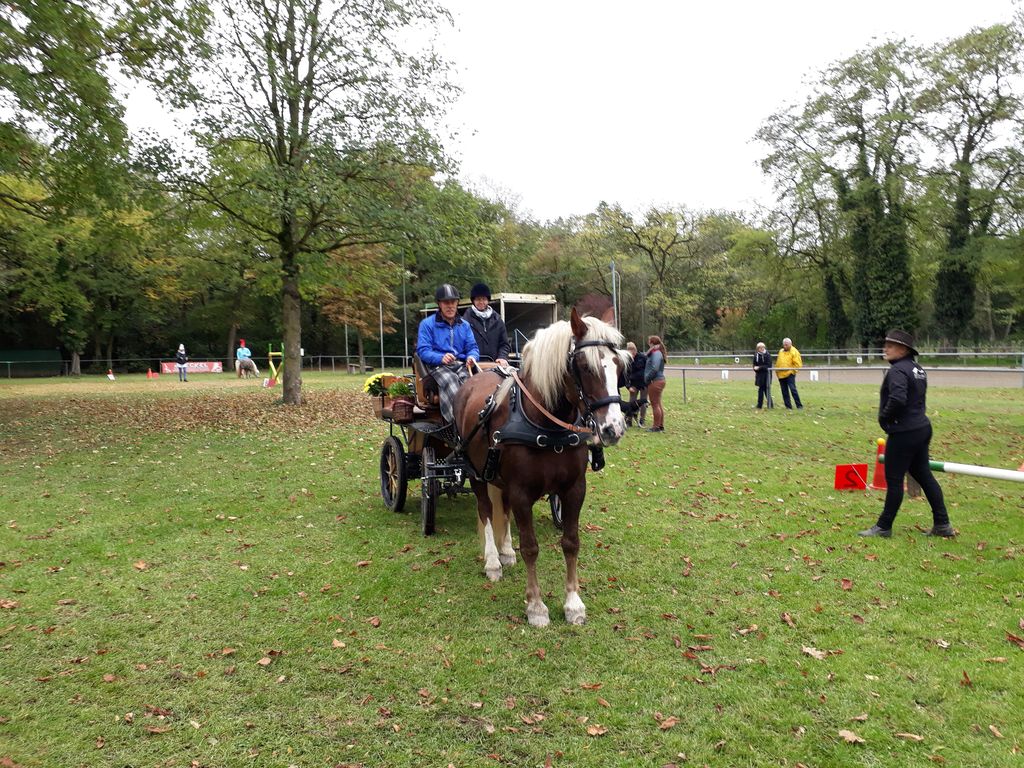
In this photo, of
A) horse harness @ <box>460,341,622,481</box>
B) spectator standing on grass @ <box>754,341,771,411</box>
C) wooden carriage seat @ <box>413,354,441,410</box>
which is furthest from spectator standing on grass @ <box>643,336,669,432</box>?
horse harness @ <box>460,341,622,481</box>

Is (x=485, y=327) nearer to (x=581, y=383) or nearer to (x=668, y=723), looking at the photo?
(x=581, y=383)

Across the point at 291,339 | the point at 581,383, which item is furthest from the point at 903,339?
the point at 291,339

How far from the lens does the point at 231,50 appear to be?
15188 mm

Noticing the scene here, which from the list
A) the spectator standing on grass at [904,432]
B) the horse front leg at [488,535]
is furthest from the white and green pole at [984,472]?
the horse front leg at [488,535]

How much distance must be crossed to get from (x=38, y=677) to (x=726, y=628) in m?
4.35

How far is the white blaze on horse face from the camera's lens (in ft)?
12.5

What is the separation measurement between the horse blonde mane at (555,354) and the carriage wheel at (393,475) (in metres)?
2.95

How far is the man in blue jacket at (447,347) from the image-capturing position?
234 inches

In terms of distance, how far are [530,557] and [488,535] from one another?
90cm

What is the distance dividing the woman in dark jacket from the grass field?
192cm

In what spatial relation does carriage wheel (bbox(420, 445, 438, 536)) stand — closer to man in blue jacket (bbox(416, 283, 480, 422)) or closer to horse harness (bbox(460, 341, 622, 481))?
man in blue jacket (bbox(416, 283, 480, 422))

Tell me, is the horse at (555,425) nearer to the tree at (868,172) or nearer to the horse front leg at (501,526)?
the horse front leg at (501,526)

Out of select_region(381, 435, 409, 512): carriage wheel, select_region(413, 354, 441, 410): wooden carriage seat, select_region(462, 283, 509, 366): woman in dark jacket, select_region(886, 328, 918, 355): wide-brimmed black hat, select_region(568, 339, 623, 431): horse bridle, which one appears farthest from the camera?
select_region(381, 435, 409, 512): carriage wheel

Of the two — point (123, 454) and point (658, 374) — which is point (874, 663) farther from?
point (123, 454)
